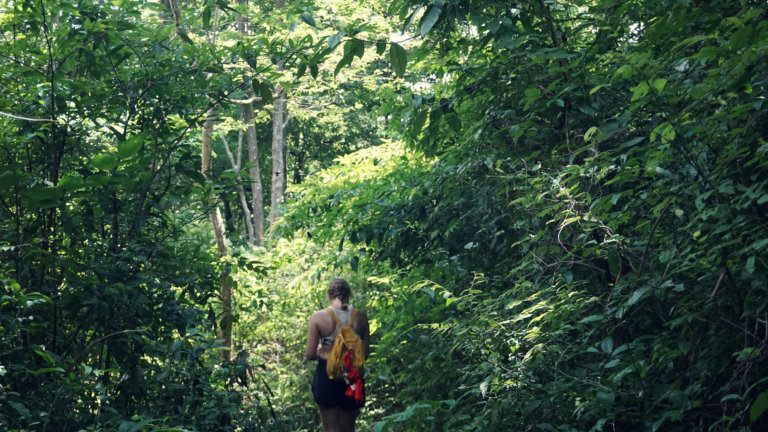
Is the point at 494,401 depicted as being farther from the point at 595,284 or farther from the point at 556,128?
the point at 556,128

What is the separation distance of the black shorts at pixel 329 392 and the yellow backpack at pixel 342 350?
0.06 metres

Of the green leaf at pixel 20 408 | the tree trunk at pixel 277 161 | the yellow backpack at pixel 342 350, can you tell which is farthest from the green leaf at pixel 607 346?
the tree trunk at pixel 277 161

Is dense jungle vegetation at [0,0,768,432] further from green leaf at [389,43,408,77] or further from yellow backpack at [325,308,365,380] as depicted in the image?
yellow backpack at [325,308,365,380]

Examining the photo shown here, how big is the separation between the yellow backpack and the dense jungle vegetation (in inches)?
24.4

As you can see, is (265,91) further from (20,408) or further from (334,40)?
(20,408)

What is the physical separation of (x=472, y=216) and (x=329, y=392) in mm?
2028

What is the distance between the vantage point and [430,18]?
322cm

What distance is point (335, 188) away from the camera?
22.7ft

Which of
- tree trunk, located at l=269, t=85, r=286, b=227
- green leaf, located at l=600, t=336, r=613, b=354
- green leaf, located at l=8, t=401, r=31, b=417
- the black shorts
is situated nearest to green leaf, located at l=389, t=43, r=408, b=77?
green leaf, located at l=600, t=336, r=613, b=354

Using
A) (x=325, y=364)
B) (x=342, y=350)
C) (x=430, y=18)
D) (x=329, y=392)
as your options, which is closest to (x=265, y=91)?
(x=430, y=18)

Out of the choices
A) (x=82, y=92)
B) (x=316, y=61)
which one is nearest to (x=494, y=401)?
(x=316, y=61)

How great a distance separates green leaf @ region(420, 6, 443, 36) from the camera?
3.18m

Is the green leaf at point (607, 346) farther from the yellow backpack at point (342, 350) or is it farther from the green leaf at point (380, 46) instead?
the yellow backpack at point (342, 350)

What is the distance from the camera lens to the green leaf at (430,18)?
10.4 ft
